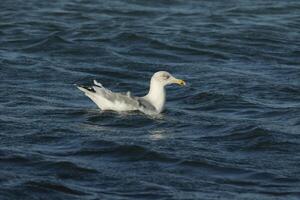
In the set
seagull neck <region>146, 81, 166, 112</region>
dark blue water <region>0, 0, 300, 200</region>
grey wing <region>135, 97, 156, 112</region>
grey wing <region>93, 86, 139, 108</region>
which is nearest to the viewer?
dark blue water <region>0, 0, 300, 200</region>

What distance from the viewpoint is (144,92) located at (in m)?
18.5

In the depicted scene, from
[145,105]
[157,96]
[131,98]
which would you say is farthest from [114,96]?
[157,96]

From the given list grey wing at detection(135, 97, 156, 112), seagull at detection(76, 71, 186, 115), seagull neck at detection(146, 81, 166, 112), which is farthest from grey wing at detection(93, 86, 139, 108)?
seagull neck at detection(146, 81, 166, 112)

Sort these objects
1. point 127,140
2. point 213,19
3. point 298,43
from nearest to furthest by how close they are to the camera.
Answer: point 127,140 → point 298,43 → point 213,19

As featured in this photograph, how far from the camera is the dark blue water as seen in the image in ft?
39.8

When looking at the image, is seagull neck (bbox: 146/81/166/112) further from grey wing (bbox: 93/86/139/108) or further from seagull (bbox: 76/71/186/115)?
grey wing (bbox: 93/86/139/108)

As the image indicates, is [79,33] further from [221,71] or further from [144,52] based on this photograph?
[221,71]

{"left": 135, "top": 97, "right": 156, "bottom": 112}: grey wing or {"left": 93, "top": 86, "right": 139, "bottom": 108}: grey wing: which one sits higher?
{"left": 93, "top": 86, "right": 139, "bottom": 108}: grey wing

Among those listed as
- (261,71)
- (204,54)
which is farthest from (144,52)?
(261,71)

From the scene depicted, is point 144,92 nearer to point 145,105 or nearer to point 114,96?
point 145,105

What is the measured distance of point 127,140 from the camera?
46.6 feet

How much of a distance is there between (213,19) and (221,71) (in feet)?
20.2

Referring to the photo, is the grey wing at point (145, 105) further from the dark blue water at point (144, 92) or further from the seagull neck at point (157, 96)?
the dark blue water at point (144, 92)

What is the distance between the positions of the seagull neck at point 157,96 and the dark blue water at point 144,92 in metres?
0.21
